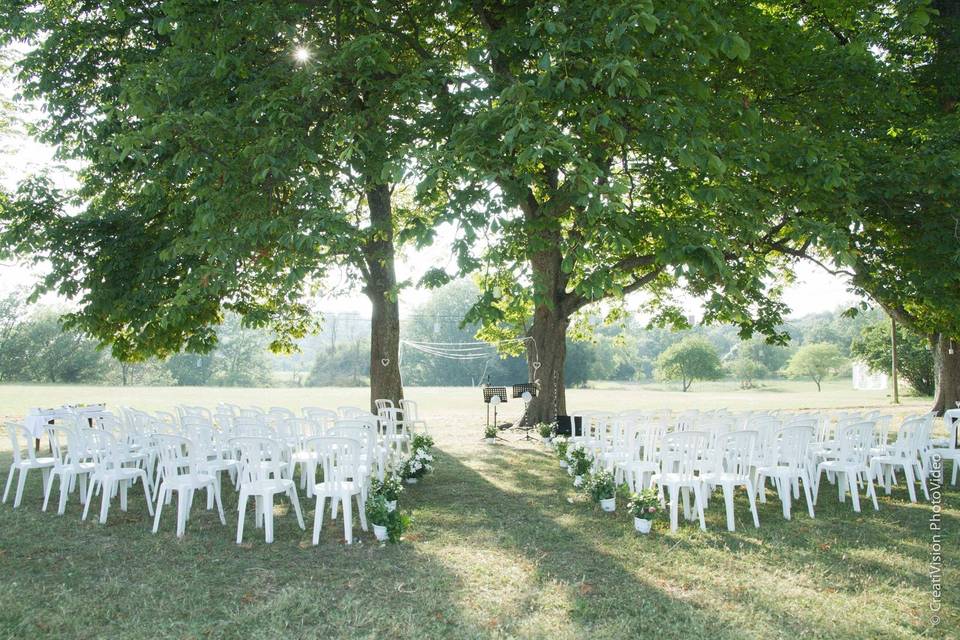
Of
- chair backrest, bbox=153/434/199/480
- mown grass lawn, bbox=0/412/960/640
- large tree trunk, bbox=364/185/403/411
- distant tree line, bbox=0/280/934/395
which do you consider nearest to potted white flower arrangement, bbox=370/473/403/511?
mown grass lawn, bbox=0/412/960/640

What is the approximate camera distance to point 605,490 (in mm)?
7082

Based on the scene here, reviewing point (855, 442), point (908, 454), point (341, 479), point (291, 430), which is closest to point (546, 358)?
point (855, 442)

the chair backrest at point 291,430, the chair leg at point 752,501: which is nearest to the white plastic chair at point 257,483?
the chair backrest at point 291,430

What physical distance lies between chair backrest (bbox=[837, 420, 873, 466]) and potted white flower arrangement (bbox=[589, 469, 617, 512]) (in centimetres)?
257

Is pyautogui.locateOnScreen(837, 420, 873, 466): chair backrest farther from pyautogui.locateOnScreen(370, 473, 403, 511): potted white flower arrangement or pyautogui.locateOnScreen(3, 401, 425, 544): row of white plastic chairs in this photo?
pyautogui.locateOnScreen(3, 401, 425, 544): row of white plastic chairs

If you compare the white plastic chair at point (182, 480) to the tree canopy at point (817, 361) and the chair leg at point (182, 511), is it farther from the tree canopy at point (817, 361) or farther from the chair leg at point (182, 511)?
the tree canopy at point (817, 361)

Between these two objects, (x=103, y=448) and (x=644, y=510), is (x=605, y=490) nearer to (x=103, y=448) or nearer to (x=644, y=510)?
(x=644, y=510)

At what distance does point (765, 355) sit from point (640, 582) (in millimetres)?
93076

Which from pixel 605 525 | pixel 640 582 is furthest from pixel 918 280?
pixel 640 582

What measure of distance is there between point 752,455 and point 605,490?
152 centimetres

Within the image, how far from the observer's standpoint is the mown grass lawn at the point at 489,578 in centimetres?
404

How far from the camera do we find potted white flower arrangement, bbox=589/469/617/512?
23.0ft

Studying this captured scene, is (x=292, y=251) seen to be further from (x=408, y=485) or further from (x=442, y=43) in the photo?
(x=442, y=43)

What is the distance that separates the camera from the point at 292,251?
26.2 ft
